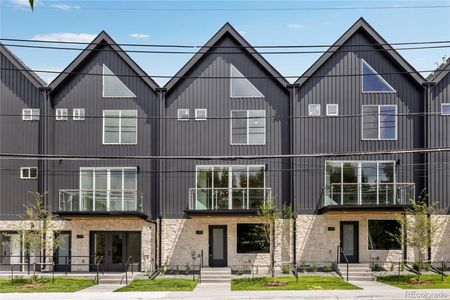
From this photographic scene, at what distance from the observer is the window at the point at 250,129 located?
1169 inches

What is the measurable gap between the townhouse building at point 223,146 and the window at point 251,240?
0.20ft

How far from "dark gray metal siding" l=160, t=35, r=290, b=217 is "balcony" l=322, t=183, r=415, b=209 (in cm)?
252

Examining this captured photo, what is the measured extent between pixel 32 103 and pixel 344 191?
15.8m

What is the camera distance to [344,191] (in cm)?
2841

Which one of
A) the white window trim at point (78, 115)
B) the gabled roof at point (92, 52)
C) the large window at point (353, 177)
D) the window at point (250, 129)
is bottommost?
the large window at point (353, 177)

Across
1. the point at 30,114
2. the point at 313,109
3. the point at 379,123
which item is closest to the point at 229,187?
the point at 313,109

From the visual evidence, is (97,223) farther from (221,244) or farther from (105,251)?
(221,244)

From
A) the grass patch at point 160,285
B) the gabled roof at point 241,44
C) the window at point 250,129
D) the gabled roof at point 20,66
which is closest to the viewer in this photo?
the grass patch at point 160,285

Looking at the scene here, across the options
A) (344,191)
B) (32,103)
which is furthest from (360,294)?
(32,103)

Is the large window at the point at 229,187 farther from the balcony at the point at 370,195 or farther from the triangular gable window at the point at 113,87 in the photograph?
the triangular gable window at the point at 113,87

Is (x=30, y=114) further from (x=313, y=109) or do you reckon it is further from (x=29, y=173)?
(x=313, y=109)

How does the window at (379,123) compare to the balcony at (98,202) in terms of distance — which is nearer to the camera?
the balcony at (98,202)

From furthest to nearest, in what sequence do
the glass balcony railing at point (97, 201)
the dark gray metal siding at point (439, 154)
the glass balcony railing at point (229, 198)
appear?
the dark gray metal siding at point (439, 154), the glass balcony railing at point (229, 198), the glass balcony railing at point (97, 201)

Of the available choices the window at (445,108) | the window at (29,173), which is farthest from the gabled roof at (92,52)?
the window at (445,108)
